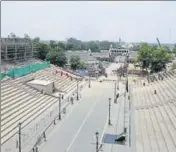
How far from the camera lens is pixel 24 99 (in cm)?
3312

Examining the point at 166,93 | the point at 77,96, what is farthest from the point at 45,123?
the point at 166,93

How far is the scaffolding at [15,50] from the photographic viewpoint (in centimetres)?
5044

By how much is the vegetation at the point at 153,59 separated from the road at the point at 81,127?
109ft

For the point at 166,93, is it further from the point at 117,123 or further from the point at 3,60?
the point at 3,60

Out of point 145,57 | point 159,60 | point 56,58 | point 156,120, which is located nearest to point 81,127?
point 156,120

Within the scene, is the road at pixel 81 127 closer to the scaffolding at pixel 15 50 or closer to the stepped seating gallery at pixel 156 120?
the stepped seating gallery at pixel 156 120

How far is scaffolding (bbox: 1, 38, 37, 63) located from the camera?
50.4m

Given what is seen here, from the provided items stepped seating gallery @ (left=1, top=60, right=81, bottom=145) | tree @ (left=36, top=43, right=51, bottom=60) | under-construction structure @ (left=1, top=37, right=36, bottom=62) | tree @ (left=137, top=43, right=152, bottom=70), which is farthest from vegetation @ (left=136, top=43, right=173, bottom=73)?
stepped seating gallery @ (left=1, top=60, right=81, bottom=145)

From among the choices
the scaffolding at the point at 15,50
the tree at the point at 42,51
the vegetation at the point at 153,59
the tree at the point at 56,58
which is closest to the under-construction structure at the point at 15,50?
the scaffolding at the point at 15,50

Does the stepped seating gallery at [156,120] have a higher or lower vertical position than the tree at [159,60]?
lower

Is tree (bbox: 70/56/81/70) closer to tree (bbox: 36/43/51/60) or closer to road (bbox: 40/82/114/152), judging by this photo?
tree (bbox: 36/43/51/60)

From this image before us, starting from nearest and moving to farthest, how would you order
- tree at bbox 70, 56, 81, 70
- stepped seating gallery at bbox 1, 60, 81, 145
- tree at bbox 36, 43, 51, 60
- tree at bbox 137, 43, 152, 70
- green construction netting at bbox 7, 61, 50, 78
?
1. stepped seating gallery at bbox 1, 60, 81, 145
2. green construction netting at bbox 7, 61, 50, 78
3. tree at bbox 137, 43, 152, 70
4. tree at bbox 36, 43, 51, 60
5. tree at bbox 70, 56, 81, 70

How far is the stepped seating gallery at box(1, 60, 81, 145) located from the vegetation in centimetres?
2974

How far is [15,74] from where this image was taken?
39.8 meters
